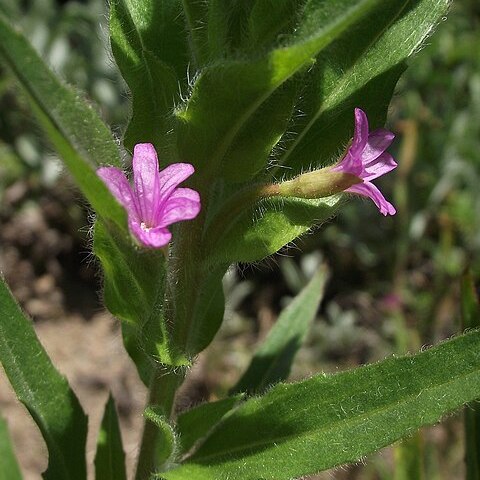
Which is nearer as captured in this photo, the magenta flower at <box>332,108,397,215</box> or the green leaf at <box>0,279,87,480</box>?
the magenta flower at <box>332,108,397,215</box>

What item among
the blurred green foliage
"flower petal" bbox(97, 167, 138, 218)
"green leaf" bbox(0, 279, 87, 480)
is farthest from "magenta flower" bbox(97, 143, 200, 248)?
the blurred green foliage

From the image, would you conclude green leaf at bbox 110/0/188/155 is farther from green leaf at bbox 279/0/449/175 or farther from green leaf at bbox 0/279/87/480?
green leaf at bbox 0/279/87/480

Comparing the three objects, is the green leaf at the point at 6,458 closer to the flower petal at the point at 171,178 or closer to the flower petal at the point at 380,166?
the flower petal at the point at 171,178

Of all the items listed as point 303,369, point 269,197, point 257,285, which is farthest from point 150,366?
point 257,285

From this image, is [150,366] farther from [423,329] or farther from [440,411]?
[423,329]

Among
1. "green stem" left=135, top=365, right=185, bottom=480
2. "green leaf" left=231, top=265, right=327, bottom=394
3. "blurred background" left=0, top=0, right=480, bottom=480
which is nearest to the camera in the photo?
"green stem" left=135, top=365, right=185, bottom=480

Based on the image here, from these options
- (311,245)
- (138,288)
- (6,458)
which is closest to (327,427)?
(138,288)

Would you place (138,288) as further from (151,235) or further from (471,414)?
(471,414)

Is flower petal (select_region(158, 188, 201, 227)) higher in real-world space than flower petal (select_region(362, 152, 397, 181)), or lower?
higher

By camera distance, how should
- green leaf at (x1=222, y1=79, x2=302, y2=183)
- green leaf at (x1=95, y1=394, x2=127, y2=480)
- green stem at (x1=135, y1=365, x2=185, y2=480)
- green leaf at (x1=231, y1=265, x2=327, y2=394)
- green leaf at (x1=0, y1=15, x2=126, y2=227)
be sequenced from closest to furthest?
green leaf at (x1=0, y1=15, x2=126, y2=227), green leaf at (x1=222, y1=79, x2=302, y2=183), green stem at (x1=135, y1=365, x2=185, y2=480), green leaf at (x1=95, y1=394, x2=127, y2=480), green leaf at (x1=231, y1=265, x2=327, y2=394)
